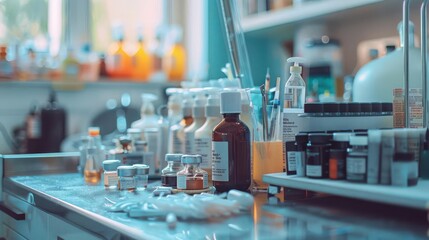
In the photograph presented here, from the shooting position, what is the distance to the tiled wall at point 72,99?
2.31 m

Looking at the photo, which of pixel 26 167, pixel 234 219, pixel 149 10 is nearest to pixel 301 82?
pixel 234 219

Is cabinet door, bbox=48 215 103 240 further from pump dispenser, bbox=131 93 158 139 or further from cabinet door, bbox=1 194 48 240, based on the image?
pump dispenser, bbox=131 93 158 139

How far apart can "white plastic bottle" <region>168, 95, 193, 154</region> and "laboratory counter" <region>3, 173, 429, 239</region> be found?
8.4 inches

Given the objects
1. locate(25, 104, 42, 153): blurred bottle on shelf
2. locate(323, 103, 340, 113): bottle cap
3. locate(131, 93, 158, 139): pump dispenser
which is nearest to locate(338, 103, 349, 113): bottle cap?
locate(323, 103, 340, 113): bottle cap

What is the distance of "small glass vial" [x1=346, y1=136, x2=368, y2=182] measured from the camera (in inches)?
31.6

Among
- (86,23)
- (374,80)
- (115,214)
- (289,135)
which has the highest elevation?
(86,23)

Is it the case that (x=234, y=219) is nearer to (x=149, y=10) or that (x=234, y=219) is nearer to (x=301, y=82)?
(x=301, y=82)

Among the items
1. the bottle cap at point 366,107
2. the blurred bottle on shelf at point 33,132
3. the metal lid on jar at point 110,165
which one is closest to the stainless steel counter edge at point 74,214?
the metal lid on jar at point 110,165

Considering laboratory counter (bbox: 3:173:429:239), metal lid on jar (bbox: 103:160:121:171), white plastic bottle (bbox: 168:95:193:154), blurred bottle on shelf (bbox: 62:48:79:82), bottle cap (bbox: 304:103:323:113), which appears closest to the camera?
laboratory counter (bbox: 3:173:429:239)

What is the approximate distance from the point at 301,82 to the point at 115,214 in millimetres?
428

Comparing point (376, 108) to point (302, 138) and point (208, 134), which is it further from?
point (208, 134)

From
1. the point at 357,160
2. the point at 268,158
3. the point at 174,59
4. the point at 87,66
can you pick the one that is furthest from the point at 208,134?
the point at 174,59

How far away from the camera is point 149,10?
108 inches

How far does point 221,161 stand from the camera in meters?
0.96
